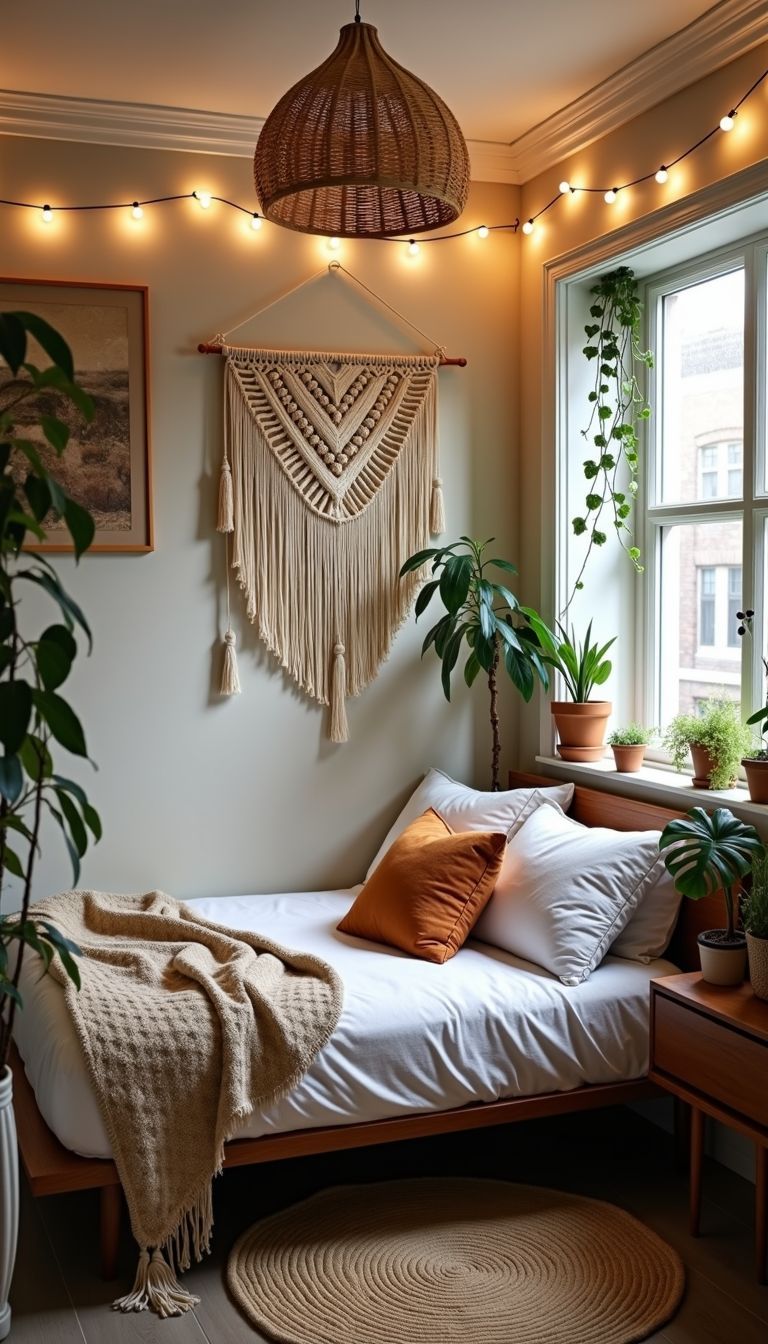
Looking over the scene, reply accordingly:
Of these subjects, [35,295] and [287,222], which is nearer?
[287,222]

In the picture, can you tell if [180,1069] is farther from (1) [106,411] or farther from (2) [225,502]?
(1) [106,411]

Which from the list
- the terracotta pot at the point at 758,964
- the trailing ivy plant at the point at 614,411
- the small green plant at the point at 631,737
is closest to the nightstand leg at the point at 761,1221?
the terracotta pot at the point at 758,964

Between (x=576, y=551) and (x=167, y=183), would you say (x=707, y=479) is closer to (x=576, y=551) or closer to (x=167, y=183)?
(x=576, y=551)

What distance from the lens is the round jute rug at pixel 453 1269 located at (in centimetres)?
248

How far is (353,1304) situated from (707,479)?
2412 mm

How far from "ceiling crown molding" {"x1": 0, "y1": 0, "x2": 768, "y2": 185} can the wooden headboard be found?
76.5 inches

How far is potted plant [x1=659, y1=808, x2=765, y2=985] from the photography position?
2.80 m

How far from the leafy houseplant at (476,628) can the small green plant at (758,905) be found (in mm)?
1147

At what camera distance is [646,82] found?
3.36 metres

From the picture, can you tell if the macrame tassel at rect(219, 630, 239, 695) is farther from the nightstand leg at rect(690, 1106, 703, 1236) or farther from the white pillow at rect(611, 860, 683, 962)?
the nightstand leg at rect(690, 1106, 703, 1236)

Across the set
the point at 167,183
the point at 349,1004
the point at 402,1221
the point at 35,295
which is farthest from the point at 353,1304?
the point at 167,183

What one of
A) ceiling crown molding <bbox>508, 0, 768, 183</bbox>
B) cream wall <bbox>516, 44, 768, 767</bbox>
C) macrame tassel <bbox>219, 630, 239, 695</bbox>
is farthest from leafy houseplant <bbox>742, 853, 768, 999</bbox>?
ceiling crown molding <bbox>508, 0, 768, 183</bbox>

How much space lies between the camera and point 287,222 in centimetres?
263

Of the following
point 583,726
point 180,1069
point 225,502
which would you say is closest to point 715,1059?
point 180,1069
